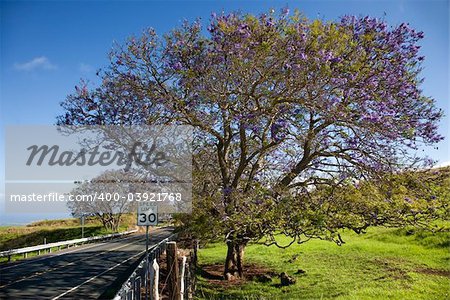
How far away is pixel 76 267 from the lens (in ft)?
65.7

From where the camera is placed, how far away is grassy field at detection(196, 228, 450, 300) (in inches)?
542

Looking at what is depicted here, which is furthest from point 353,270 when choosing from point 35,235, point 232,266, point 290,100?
point 35,235

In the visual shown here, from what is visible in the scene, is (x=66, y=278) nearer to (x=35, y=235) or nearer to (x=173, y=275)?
(x=173, y=275)

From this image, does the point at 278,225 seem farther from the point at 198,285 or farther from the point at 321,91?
the point at 198,285

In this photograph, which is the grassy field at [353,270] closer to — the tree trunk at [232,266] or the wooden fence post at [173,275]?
the tree trunk at [232,266]

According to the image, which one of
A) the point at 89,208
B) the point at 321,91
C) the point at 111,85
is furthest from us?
the point at 89,208

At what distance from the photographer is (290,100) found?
39.9 ft

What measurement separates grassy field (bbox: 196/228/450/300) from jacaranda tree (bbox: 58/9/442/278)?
8.32 ft

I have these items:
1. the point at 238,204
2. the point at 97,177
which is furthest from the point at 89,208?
the point at 238,204

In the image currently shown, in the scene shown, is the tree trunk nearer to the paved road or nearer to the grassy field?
the grassy field

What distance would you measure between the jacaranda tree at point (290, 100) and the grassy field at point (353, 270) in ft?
8.32

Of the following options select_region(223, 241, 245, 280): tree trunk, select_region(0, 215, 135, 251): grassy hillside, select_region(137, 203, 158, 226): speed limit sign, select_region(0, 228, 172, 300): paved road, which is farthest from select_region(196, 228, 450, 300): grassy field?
select_region(0, 215, 135, 251): grassy hillside

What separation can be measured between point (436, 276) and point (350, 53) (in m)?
9.90

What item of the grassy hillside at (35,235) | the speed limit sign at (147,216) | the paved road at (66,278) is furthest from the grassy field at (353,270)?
the grassy hillside at (35,235)
